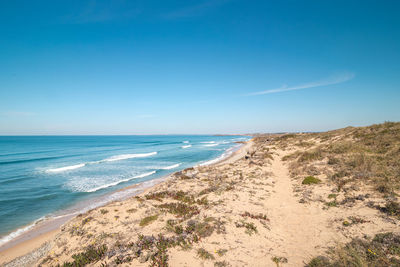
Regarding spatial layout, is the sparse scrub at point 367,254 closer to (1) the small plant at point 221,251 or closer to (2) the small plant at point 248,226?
(2) the small plant at point 248,226

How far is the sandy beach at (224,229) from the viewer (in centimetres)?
572

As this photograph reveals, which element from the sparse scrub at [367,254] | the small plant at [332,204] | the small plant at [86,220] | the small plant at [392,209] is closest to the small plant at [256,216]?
the sparse scrub at [367,254]

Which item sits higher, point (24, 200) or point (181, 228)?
point (181, 228)

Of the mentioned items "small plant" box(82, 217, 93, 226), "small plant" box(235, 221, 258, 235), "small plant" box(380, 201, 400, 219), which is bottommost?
"small plant" box(82, 217, 93, 226)

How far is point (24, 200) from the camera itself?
16.6 m

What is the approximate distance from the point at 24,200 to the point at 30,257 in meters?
12.4

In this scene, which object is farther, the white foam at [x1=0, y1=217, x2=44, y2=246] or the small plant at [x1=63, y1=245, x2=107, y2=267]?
the white foam at [x1=0, y1=217, x2=44, y2=246]

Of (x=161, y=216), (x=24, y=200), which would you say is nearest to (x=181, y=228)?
(x=161, y=216)

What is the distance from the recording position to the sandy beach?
5.72m

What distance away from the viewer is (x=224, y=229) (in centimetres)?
693

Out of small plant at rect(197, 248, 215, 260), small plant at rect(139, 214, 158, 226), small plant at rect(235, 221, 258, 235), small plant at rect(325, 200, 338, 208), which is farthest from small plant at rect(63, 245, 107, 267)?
small plant at rect(325, 200, 338, 208)

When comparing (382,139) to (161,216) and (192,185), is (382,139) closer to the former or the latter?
(192,185)

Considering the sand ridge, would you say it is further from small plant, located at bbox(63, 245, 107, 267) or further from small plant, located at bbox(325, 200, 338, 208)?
small plant, located at bbox(325, 200, 338, 208)

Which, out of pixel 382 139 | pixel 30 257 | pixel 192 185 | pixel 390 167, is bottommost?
pixel 30 257
